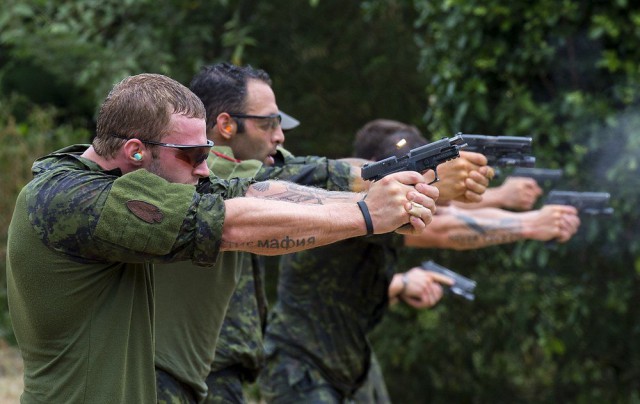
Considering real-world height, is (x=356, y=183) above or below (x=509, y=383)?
above

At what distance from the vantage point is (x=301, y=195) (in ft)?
11.1

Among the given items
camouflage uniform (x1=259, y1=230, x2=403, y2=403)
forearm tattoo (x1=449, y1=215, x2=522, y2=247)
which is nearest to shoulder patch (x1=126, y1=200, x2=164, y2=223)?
camouflage uniform (x1=259, y1=230, x2=403, y2=403)

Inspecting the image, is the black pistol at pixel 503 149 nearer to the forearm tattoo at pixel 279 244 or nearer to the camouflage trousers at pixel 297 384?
the camouflage trousers at pixel 297 384

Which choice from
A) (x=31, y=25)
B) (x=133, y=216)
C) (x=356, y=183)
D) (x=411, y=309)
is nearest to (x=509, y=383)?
(x=411, y=309)

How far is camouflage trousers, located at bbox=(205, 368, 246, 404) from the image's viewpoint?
4.56 m

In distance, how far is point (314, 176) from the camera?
4.31 m

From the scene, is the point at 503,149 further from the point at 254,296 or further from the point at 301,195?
the point at 301,195

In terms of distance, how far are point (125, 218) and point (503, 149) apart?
2.36 metres

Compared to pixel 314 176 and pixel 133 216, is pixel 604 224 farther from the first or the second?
pixel 133 216

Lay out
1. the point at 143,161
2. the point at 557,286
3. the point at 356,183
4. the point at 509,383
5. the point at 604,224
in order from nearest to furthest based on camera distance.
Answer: the point at 143,161, the point at 356,183, the point at 604,224, the point at 557,286, the point at 509,383

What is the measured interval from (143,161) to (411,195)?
0.81 meters

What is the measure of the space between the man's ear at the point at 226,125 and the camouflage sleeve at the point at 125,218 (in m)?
1.54

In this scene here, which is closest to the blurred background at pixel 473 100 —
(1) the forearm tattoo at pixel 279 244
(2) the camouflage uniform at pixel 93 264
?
(1) the forearm tattoo at pixel 279 244

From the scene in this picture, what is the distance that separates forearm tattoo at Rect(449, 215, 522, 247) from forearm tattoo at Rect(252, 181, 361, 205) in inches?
94.0
